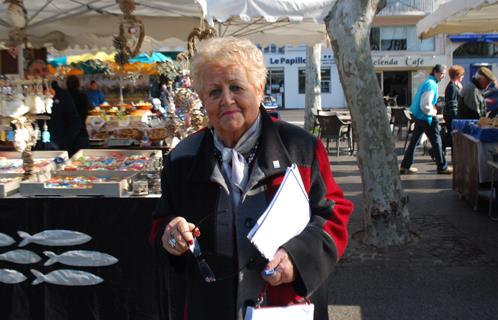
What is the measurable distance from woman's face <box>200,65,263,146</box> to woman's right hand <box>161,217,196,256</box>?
36 centimetres

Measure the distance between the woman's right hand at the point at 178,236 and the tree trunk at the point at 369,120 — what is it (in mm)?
3854

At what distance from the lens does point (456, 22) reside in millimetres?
10078

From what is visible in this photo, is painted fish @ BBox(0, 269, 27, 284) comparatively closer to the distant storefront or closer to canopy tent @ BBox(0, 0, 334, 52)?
canopy tent @ BBox(0, 0, 334, 52)

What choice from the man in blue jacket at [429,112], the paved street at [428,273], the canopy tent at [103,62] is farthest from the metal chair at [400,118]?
the paved street at [428,273]

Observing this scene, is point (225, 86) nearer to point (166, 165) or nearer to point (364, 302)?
point (166, 165)

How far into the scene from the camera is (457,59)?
3197cm

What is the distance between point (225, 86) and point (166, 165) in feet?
1.34

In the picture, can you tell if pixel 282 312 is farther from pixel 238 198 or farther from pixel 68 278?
pixel 68 278

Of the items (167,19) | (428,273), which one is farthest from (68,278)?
(167,19)

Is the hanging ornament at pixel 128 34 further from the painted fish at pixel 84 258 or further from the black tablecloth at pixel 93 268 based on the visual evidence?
the painted fish at pixel 84 258

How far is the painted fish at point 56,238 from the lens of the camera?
10.9ft

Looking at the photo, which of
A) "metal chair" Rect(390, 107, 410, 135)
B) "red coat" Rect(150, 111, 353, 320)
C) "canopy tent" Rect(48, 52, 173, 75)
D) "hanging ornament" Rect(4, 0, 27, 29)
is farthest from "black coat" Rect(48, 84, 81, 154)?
"metal chair" Rect(390, 107, 410, 135)

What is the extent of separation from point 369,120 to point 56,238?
3.22m

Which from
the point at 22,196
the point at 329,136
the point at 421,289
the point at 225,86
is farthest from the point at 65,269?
the point at 329,136
